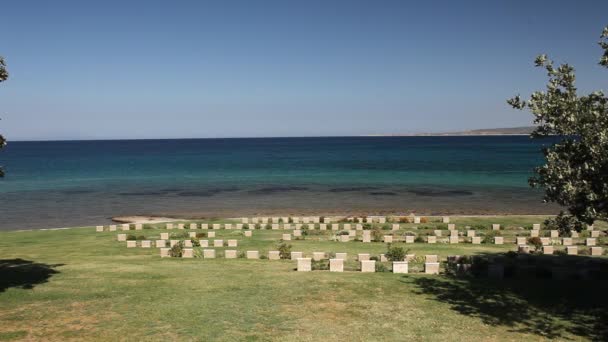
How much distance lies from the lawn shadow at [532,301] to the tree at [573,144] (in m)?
3.06

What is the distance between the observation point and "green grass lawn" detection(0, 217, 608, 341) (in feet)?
43.7

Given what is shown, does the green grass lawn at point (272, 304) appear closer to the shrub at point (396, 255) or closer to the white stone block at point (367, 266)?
the white stone block at point (367, 266)

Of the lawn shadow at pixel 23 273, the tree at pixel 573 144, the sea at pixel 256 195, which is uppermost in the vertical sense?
the tree at pixel 573 144

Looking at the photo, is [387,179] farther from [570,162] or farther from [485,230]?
[570,162]

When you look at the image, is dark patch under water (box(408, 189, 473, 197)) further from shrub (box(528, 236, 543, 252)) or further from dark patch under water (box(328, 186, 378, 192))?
shrub (box(528, 236, 543, 252))

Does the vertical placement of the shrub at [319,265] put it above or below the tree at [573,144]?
below

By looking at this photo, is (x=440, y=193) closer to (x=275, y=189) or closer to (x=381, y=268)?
(x=275, y=189)

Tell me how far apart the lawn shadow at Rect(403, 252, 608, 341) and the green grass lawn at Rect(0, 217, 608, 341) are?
0.03 m

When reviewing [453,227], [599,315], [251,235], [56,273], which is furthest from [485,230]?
[56,273]

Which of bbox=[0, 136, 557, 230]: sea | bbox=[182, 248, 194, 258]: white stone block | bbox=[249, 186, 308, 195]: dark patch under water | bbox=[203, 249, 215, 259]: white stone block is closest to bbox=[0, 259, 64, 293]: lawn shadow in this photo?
bbox=[182, 248, 194, 258]: white stone block

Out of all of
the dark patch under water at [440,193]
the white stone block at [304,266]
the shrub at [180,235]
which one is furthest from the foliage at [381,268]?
the dark patch under water at [440,193]

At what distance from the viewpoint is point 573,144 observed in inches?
514

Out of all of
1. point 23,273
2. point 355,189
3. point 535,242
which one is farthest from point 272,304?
point 355,189

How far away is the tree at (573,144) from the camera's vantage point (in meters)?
12.3
